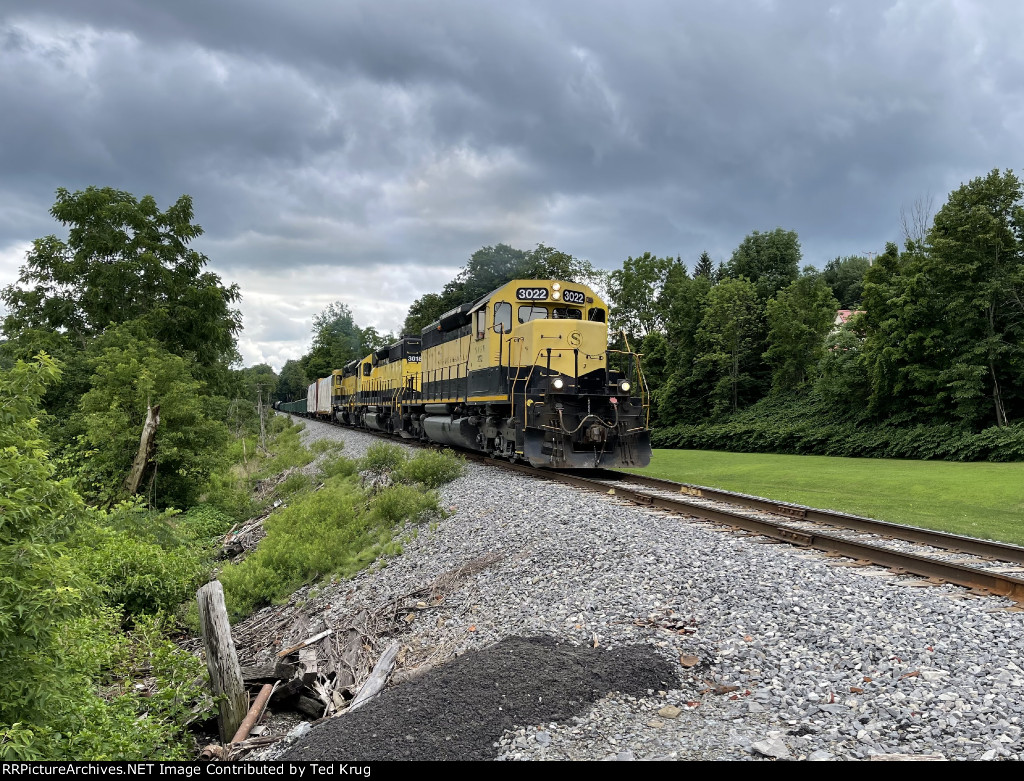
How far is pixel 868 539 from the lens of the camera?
8.77 m

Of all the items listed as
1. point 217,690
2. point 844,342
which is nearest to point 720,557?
point 217,690

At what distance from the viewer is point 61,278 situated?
24.1 metres

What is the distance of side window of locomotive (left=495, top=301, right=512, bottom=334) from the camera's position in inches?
630

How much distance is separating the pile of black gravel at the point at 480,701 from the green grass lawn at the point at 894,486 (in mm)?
7521

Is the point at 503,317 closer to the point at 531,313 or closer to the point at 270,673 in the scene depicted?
the point at 531,313

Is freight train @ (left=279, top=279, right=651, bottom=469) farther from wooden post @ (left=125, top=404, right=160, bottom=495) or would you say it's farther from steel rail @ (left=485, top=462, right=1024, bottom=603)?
wooden post @ (left=125, top=404, right=160, bottom=495)

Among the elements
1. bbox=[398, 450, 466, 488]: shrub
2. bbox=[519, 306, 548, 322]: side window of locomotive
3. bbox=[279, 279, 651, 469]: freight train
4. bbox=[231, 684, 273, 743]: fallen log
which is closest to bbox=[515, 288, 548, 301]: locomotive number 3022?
bbox=[279, 279, 651, 469]: freight train

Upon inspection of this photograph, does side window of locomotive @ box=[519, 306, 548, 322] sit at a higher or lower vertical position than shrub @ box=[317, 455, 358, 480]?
higher

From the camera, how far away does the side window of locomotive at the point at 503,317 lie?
16.0 meters

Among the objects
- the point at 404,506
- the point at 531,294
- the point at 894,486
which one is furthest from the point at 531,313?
the point at 894,486

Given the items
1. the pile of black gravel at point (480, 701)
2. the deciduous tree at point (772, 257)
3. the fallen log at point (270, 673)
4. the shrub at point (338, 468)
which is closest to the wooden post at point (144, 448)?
the shrub at point (338, 468)

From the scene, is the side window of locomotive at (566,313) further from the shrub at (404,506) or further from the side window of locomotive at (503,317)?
the shrub at (404,506)

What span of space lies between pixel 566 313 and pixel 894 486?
29.9 feet

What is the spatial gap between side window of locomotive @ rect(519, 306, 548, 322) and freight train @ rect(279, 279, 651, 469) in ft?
0.08
